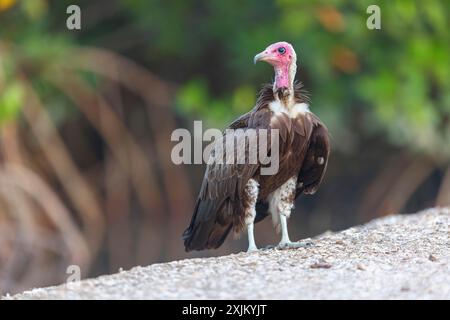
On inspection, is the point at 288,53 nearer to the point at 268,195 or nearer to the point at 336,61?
the point at 268,195

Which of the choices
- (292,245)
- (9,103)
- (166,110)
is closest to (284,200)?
(292,245)

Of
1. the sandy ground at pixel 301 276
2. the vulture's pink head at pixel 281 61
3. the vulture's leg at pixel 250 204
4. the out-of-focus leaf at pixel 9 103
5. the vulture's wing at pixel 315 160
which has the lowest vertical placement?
the sandy ground at pixel 301 276

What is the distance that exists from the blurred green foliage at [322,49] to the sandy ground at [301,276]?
5964mm

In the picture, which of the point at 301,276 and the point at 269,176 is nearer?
the point at 301,276

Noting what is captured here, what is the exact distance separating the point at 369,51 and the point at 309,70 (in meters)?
0.84

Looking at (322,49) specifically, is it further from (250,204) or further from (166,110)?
(250,204)

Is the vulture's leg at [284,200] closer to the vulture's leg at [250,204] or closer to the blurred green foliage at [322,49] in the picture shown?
the vulture's leg at [250,204]

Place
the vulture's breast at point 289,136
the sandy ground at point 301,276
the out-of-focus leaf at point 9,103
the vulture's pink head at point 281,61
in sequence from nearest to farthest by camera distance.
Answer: the sandy ground at point 301,276 < the vulture's breast at point 289,136 < the vulture's pink head at point 281,61 < the out-of-focus leaf at point 9,103

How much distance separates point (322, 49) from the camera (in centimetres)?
1373

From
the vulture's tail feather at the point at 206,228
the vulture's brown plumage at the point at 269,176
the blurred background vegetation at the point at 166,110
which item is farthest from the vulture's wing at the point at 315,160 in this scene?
the blurred background vegetation at the point at 166,110

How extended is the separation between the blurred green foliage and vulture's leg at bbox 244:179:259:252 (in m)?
5.29

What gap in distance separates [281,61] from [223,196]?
1014 mm

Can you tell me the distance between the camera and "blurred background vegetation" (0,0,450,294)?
13234mm

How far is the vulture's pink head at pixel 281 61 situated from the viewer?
24.2ft
